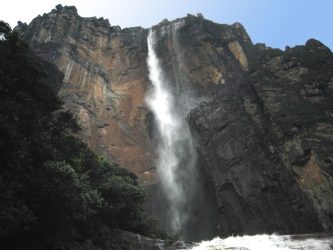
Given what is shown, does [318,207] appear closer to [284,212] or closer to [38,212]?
[284,212]

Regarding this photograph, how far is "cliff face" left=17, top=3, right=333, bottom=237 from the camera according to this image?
1143 inches

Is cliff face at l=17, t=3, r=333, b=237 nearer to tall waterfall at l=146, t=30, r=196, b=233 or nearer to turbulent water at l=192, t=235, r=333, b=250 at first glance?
tall waterfall at l=146, t=30, r=196, b=233

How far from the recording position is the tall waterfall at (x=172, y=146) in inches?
1592

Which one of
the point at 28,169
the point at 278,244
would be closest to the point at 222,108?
the point at 278,244

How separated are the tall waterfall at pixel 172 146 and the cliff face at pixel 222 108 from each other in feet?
3.81

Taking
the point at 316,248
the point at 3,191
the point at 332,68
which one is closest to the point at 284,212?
the point at 316,248

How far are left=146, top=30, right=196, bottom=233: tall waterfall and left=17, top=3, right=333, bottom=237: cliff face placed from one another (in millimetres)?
1161

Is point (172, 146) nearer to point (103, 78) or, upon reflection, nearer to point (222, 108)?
point (222, 108)

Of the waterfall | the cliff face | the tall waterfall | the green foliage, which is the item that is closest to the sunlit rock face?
the cliff face

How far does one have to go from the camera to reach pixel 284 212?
28922 millimetres

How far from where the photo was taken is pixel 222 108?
37.8 metres

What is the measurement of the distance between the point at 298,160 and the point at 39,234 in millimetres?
19422

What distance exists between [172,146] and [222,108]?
10.6 m

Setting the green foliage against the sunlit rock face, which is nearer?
the green foliage
